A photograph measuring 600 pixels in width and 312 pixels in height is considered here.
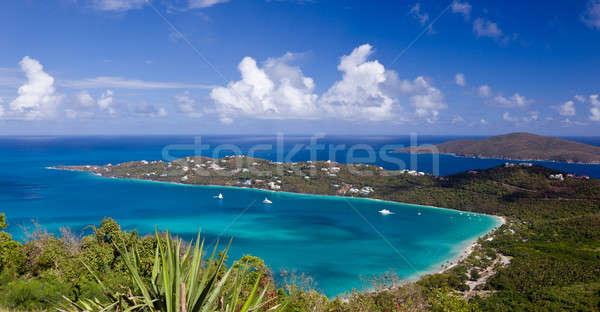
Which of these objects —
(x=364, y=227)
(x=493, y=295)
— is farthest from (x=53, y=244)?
(x=364, y=227)

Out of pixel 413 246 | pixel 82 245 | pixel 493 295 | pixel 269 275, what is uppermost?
pixel 82 245

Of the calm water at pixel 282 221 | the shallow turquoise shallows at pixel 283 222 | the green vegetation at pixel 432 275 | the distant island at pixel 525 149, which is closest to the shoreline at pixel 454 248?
the shallow turquoise shallows at pixel 283 222

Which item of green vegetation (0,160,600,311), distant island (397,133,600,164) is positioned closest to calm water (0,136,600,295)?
green vegetation (0,160,600,311)

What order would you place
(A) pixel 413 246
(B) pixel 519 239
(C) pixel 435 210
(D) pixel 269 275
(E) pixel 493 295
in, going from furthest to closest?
(C) pixel 435 210 → (A) pixel 413 246 → (B) pixel 519 239 → (E) pixel 493 295 → (D) pixel 269 275

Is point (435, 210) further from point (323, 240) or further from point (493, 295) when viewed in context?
point (493, 295)

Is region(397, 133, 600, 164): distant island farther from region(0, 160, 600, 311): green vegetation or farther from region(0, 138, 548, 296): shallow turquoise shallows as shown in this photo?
region(0, 138, 548, 296): shallow turquoise shallows
